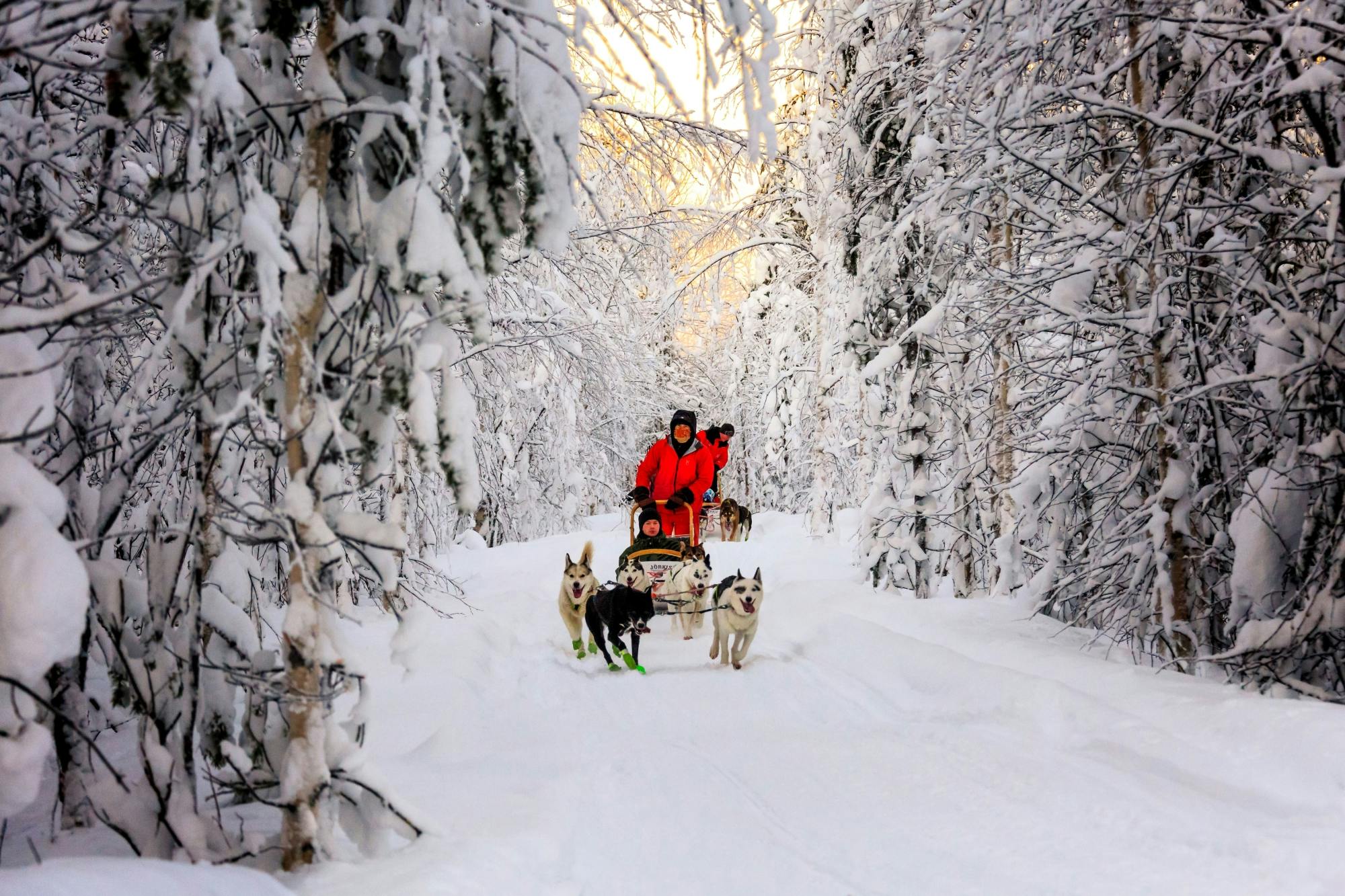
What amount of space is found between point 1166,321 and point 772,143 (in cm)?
402

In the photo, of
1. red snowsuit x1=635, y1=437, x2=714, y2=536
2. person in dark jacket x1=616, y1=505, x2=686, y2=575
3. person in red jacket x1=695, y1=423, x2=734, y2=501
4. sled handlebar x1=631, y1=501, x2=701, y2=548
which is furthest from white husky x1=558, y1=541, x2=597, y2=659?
person in red jacket x1=695, y1=423, x2=734, y2=501

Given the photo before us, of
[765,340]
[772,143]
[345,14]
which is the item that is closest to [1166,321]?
[772,143]

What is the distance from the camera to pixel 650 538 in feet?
31.0

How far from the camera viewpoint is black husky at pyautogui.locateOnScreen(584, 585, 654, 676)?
7.61 metres

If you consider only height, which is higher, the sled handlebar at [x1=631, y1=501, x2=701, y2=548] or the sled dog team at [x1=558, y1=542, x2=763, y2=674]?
the sled handlebar at [x1=631, y1=501, x2=701, y2=548]

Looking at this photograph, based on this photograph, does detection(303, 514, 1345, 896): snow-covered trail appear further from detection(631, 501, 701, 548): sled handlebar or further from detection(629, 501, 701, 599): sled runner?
detection(631, 501, 701, 548): sled handlebar

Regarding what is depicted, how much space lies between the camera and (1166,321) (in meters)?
5.52

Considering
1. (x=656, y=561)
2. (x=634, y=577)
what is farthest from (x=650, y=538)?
(x=634, y=577)

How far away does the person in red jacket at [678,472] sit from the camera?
Result: 35.5 ft

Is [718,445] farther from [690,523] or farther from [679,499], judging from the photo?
[679,499]

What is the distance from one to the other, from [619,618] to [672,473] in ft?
12.2

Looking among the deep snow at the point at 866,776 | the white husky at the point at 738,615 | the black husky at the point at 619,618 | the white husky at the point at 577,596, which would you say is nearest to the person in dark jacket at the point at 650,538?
the white husky at the point at 577,596

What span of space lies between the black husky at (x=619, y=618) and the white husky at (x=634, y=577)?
79 centimetres

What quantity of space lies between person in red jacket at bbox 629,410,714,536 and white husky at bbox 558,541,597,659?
244 centimetres
